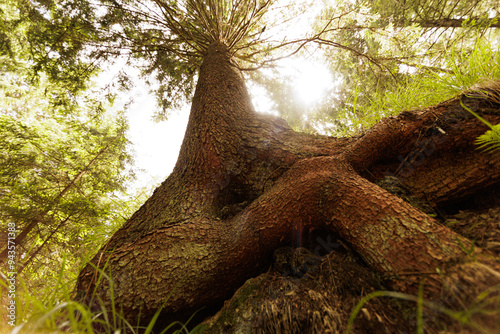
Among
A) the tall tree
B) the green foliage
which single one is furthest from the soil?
the green foliage

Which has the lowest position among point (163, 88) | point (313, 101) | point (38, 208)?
point (38, 208)

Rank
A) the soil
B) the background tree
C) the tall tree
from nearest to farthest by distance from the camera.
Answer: the soil
the tall tree
the background tree

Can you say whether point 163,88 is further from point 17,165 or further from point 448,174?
point 448,174

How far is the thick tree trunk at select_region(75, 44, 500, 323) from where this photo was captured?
111cm

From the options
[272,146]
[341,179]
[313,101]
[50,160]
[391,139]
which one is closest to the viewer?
[341,179]

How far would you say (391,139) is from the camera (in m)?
1.62

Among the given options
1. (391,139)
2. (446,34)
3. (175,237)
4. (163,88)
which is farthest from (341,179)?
(446,34)

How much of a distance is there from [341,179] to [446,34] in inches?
233

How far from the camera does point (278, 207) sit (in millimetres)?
1479

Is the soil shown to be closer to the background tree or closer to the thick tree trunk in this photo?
the thick tree trunk

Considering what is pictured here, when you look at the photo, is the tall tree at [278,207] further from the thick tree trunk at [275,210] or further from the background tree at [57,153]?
the background tree at [57,153]

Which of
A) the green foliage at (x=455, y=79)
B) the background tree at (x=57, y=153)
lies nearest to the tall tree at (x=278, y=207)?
the green foliage at (x=455, y=79)

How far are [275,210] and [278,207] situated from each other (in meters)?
0.03

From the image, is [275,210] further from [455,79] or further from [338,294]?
[455,79]
